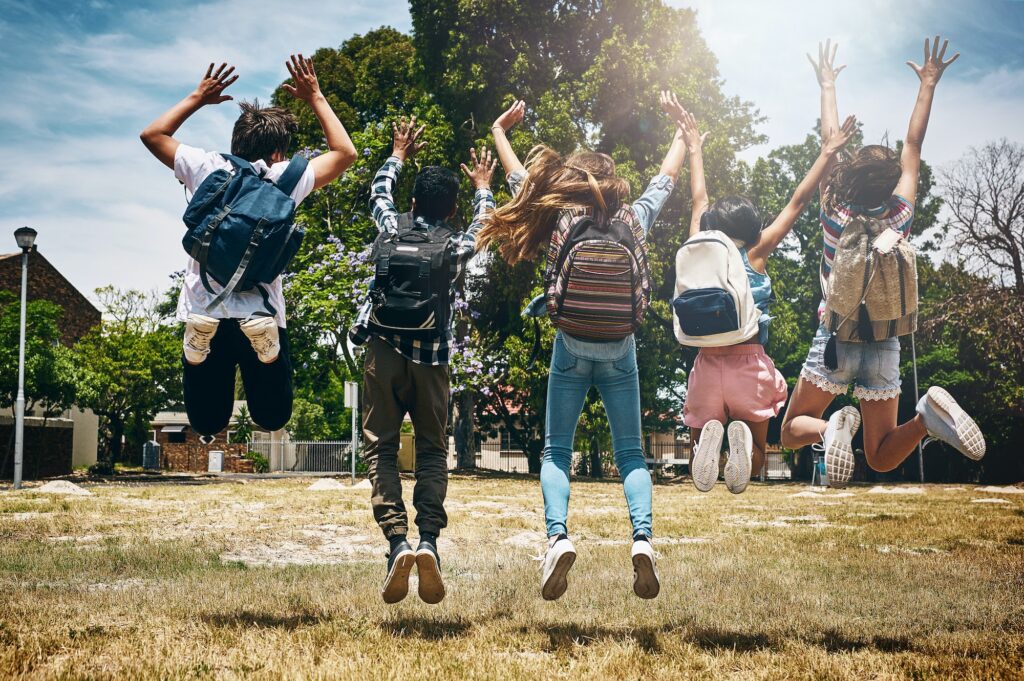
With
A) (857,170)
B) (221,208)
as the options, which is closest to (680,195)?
(857,170)

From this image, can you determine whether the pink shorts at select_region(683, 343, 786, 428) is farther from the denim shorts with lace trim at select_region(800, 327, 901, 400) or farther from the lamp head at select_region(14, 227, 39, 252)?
the lamp head at select_region(14, 227, 39, 252)

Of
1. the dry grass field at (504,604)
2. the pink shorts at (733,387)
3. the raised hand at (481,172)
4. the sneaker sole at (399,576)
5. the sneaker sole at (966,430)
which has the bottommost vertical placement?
the dry grass field at (504,604)

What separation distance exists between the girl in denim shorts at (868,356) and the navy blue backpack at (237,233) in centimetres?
385

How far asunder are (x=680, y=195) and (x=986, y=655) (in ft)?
49.6

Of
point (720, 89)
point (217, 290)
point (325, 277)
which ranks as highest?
point (720, 89)

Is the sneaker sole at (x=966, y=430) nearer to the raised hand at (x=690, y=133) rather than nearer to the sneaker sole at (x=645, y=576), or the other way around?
the sneaker sole at (x=645, y=576)

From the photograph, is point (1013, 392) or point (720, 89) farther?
point (720, 89)

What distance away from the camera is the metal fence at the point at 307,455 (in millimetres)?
43562

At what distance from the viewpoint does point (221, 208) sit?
513 centimetres

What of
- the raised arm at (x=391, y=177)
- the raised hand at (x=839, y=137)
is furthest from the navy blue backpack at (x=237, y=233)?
the raised hand at (x=839, y=137)

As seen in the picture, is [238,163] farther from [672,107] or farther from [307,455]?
[307,455]

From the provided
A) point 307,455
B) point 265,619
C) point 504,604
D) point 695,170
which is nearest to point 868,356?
point 695,170

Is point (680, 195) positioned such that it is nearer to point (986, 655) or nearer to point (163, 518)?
point (163, 518)

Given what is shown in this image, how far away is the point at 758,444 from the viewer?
246 inches
